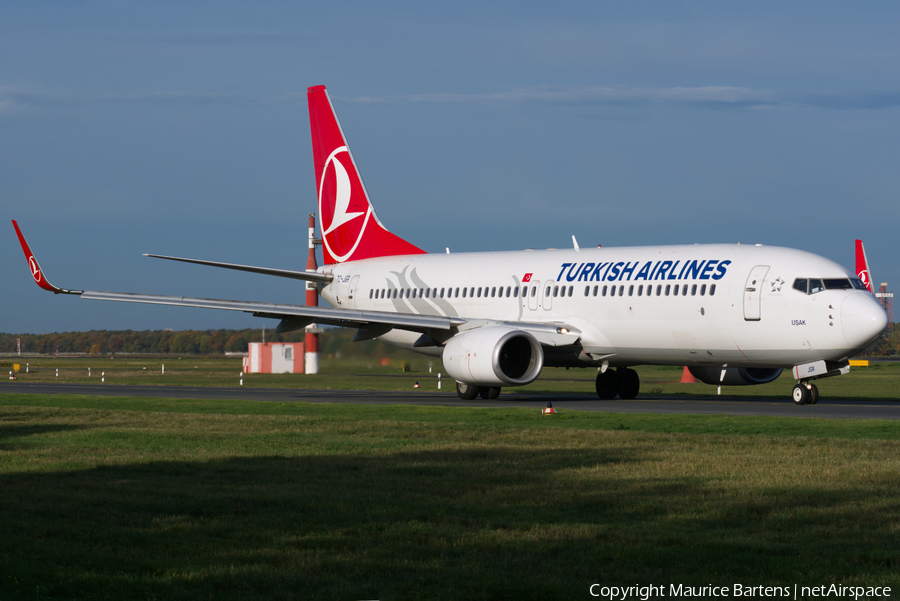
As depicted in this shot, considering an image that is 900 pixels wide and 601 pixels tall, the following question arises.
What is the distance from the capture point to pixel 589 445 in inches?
582

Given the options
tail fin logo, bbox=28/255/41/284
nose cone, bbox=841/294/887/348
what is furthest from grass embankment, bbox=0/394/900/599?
tail fin logo, bbox=28/255/41/284

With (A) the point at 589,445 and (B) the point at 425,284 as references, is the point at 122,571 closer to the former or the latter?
(A) the point at 589,445

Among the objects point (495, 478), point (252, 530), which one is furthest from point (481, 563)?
point (495, 478)

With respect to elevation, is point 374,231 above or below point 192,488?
above

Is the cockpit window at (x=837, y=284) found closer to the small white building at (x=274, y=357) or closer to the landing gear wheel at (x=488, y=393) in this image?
the landing gear wheel at (x=488, y=393)

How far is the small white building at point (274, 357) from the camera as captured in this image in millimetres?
60094

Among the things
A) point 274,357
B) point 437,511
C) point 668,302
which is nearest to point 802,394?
point 668,302

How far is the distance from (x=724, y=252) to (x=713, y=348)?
2422 millimetres

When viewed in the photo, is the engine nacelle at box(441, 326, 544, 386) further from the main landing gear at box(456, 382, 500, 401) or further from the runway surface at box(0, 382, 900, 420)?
the main landing gear at box(456, 382, 500, 401)

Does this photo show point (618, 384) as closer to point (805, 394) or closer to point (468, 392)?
point (468, 392)

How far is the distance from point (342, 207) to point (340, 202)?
0.21 metres

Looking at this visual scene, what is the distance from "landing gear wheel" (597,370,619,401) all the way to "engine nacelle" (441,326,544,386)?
279 centimetres

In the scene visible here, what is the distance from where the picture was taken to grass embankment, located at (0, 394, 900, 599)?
22.5 feet

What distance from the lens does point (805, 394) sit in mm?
24328
